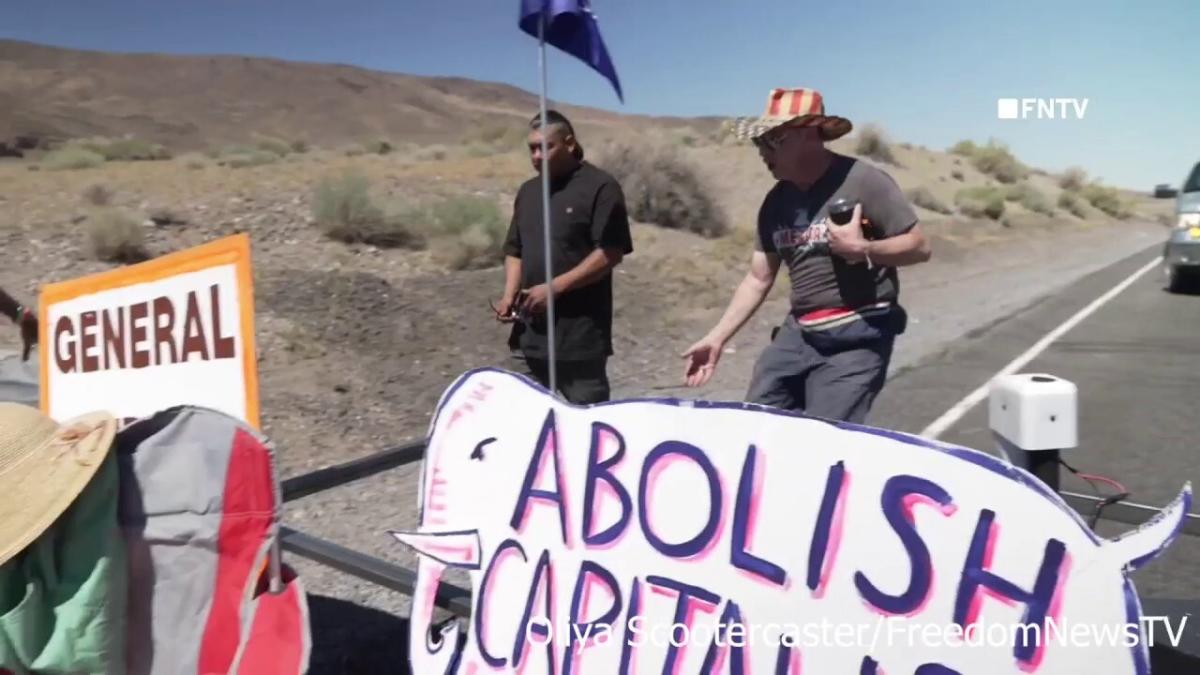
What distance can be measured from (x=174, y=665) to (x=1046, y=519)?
6.85 ft

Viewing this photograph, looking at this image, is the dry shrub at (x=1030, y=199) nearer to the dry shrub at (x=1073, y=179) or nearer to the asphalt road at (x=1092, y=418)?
the dry shrub at (x=1073, y=179)

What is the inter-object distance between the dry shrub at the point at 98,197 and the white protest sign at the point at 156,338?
47.1ft

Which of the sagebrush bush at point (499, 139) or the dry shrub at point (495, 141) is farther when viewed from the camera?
the sagebrush bush at point (499, 139)

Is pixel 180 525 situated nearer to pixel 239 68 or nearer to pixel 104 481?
pixel 104 481

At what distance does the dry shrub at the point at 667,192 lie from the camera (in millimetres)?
21734

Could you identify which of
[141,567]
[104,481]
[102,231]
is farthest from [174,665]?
[102,231]

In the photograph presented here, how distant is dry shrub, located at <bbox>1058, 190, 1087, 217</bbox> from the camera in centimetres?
4500

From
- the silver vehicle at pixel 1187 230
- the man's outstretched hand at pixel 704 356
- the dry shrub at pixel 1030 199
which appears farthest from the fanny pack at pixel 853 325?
the dry shrub at pixel 1030 199

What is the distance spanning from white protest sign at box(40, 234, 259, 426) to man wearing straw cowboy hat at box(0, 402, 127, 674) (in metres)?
0.37

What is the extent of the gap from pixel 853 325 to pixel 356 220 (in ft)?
41.6

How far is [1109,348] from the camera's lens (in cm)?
1045

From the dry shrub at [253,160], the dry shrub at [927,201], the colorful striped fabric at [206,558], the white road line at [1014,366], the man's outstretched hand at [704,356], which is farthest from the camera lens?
the dry shrub at [927,201]

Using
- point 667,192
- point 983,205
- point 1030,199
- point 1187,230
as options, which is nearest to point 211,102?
point 1030,199

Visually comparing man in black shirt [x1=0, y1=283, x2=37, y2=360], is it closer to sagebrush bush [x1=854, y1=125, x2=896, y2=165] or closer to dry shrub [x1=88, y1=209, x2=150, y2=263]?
dry shrub [x1=88, y1=209, x2=150, y2=263]
